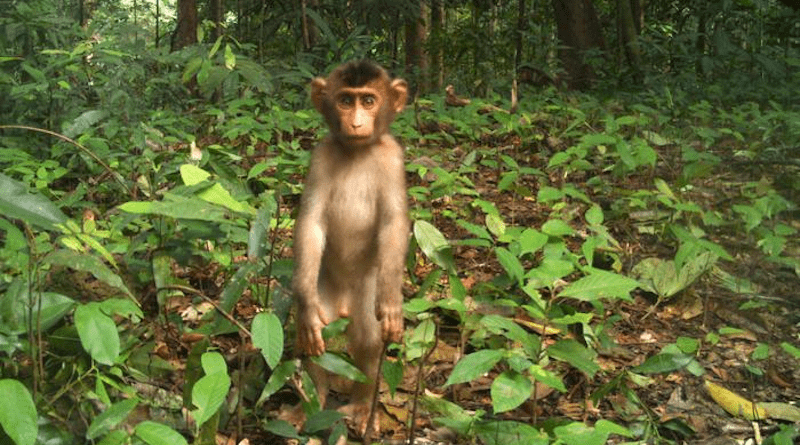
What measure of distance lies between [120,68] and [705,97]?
6767mm

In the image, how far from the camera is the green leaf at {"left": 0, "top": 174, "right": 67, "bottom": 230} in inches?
102

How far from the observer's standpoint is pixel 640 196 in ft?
19.8

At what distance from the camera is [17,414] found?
7.42 ft

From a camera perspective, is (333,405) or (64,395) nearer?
(64,395)

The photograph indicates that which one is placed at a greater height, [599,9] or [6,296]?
[599,9]

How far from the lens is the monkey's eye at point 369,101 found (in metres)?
3.74

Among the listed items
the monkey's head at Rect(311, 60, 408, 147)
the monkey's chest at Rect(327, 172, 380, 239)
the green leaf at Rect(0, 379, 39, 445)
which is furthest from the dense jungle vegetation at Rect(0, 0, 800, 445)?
the monkey's head at Rect(311, 60, 408, 147)

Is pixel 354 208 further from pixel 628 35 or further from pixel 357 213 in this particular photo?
pixel 628 35

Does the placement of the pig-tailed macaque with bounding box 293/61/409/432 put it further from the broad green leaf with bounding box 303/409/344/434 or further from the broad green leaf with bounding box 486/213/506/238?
the broad green leaf with bounding box 486/213/506/238

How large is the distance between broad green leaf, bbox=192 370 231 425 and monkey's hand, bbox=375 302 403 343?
100 cm

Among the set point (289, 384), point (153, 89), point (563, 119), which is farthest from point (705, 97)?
point (289, 384)

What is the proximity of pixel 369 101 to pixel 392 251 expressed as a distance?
2.31 feet

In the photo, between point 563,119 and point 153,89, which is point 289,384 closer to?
point 563,119

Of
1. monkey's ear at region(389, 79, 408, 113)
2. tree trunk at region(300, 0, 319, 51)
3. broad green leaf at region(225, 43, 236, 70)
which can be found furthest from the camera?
tree trunk at region(300, 0, 319, 51)
